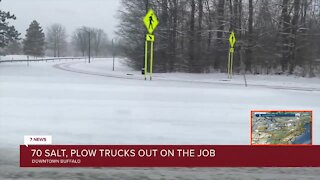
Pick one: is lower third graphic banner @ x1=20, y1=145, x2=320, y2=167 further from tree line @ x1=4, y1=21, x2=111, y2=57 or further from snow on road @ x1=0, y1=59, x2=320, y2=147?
tree line @ x1=4, y1=21, x2=111, y2=57

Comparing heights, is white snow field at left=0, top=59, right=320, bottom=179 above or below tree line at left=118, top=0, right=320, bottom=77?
below

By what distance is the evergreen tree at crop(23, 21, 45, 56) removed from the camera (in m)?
88.8

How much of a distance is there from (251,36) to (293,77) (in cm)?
704

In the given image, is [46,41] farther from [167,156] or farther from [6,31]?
[167,156]

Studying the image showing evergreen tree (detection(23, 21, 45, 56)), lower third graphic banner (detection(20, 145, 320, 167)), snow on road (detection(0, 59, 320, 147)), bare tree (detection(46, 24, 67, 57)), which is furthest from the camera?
bare tree (detection(46, 24, 67, 57))

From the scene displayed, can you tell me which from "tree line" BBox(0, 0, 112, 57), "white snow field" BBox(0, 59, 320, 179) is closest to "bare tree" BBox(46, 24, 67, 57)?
"tree line" BBox(0, 0, 112, 57)

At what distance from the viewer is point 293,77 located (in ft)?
125

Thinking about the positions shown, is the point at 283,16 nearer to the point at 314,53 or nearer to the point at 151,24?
the point at 314,53

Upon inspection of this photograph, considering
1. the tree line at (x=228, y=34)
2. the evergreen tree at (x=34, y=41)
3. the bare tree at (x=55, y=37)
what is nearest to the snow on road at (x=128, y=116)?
the tree line at (x=228, y=34)

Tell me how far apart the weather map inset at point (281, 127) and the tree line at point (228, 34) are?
34.5m

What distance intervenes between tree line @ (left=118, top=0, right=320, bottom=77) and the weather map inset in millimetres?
34485

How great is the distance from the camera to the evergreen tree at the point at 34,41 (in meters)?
88.8

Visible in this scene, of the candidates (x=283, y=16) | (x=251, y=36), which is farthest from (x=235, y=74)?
(x=283, y=16)

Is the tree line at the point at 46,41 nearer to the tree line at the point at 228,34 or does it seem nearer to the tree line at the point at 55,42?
the tree line at the point at 55,42
